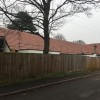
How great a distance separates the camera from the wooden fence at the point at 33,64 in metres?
15.3

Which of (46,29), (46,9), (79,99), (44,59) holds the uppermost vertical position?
(46,9)

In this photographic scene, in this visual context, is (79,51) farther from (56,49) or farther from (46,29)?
(46,29)

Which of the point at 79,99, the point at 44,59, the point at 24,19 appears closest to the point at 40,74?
the point at 44,59

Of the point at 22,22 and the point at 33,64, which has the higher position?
the point at 22,22

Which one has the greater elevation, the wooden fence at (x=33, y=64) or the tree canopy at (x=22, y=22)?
A: the tree canopy at (x=22, y=22)

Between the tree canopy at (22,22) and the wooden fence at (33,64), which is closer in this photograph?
the wooden fence at (33,64)

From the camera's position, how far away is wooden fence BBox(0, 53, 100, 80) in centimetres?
1534

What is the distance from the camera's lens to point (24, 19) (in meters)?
18.9

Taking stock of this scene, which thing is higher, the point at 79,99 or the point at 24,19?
the point at 24,19

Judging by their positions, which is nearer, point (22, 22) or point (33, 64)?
point (33, 64)

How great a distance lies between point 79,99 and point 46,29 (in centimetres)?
1099

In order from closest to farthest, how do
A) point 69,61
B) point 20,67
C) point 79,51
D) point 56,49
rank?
point 20,67 < point 69,61 < point 56,49 < point 79,51

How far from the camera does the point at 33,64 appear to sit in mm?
18062

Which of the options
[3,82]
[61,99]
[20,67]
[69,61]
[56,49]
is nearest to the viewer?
[61,99]
